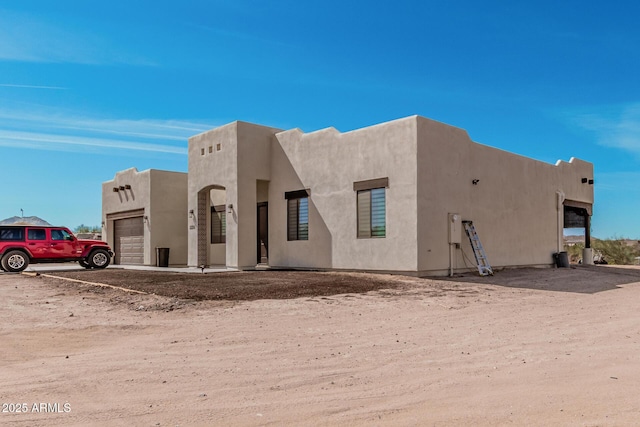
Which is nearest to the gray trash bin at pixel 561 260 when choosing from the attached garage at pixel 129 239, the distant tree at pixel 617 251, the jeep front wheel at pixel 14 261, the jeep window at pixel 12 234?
the distant tree at pixel 617 251

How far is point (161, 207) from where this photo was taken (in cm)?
2428

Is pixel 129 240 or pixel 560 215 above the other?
pixel 560 215

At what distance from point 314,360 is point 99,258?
18.2 metres

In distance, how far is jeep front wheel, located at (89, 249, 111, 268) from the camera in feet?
67.1

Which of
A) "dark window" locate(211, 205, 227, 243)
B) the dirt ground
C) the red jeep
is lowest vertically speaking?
the dirt ground

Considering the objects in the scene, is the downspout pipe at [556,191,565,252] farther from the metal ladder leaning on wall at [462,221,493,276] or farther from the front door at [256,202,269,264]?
the front door at [256,202,269,264]

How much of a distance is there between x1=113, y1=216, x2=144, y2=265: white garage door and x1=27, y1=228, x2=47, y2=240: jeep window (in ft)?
20.9

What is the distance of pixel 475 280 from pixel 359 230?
406 cm

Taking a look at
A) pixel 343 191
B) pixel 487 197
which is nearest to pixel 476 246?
pixel 487 197

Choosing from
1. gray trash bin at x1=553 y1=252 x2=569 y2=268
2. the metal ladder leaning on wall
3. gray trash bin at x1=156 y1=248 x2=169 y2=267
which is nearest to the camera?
the metal ladder leaning on wall

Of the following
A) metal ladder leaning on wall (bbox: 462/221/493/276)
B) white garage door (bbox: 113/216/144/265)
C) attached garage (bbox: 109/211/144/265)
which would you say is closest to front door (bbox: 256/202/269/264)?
attached garage (bbox: 109/211/144/265)

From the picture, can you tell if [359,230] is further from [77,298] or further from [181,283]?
[77,298]

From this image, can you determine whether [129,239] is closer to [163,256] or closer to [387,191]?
[163,256]

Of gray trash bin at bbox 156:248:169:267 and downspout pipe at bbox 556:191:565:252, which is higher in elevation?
downspout pipe at bbox 556:191:565:252
